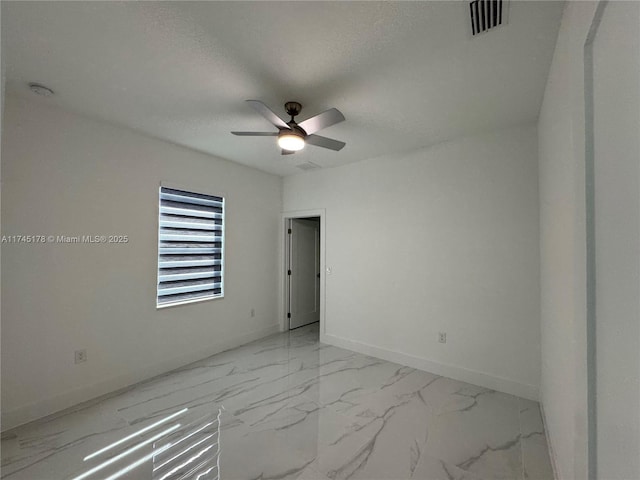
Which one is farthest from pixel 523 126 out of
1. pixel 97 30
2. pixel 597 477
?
pixel 97 30

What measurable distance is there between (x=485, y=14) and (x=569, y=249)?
130 centimetres

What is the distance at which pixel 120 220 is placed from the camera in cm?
293

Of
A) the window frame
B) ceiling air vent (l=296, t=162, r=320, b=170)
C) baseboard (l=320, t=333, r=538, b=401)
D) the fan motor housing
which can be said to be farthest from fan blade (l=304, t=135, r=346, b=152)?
baseboard (l=320, t=333, r=538, b=401)

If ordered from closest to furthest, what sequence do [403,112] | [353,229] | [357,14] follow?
1. [357,14]
2. [403,112]
3. [353,229]

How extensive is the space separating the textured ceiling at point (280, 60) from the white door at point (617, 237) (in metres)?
1.08

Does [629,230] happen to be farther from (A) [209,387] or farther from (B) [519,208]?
(A) [209,387]

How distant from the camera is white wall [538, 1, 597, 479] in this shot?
927 mm

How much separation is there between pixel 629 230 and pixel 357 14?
158 centimetres

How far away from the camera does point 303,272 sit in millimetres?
5230

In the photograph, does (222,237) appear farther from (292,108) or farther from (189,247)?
(292,108)

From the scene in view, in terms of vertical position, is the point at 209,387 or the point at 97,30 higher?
the point at 97,30

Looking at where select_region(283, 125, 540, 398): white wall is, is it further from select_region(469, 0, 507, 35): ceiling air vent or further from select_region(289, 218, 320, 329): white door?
select_region(469, 0, 507, 35): ceiling air vent

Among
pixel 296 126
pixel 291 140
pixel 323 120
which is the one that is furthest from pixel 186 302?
pixel 323 120

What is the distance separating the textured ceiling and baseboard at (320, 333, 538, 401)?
2.62 metres
